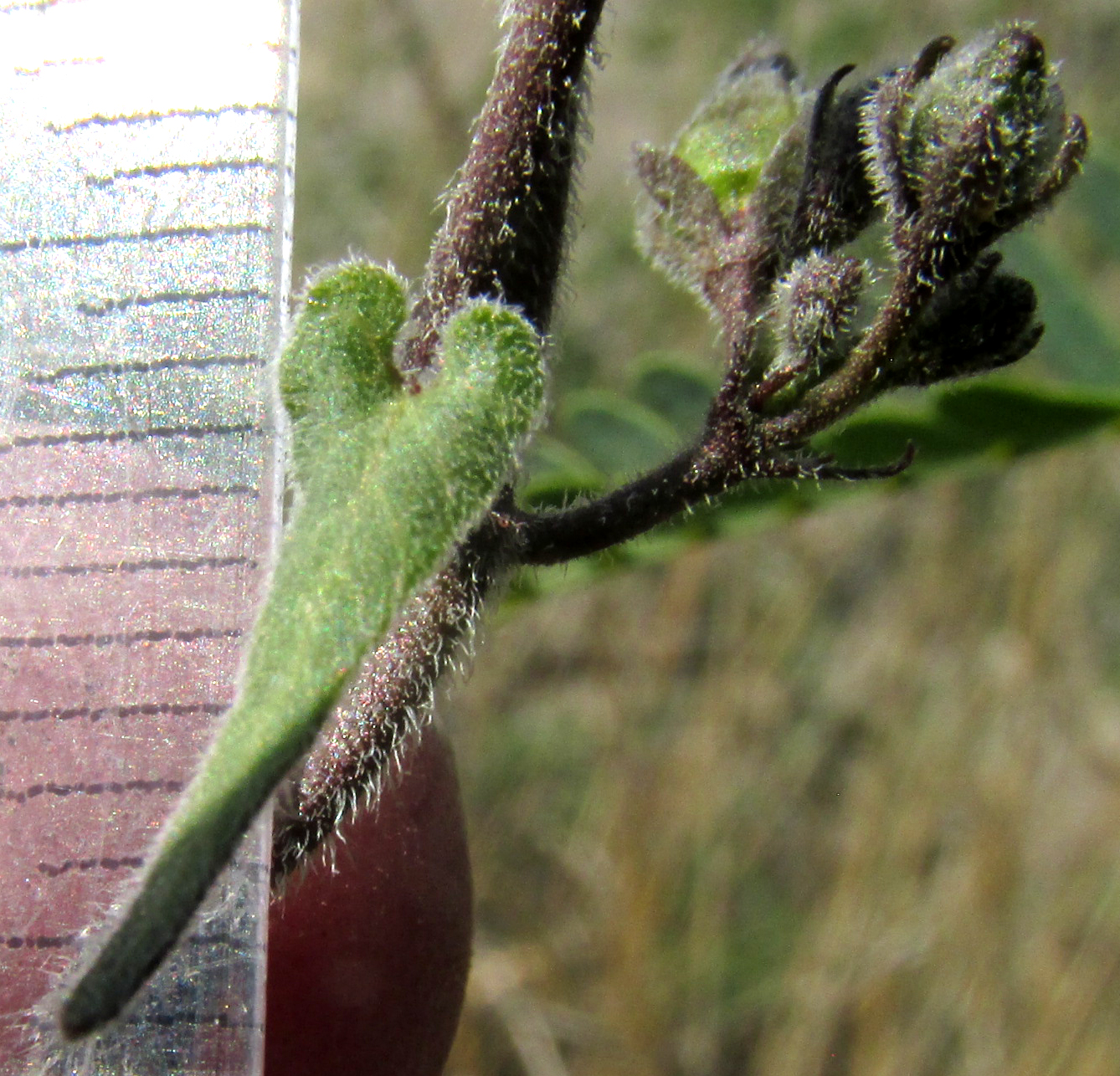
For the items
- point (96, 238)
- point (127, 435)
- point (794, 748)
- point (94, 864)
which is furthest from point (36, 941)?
point (794, 748)

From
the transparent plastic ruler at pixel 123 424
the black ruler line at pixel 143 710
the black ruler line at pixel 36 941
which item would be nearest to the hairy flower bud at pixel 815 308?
the transparent plastic ruler at pixel 123 424

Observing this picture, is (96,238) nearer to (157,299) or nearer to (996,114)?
(157,299)

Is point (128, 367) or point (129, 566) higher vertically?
point (128, 367)

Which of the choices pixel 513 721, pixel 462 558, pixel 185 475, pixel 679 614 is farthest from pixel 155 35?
pixel 513 721

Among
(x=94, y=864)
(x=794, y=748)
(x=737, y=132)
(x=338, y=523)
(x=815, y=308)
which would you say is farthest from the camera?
(x=794, y=748)

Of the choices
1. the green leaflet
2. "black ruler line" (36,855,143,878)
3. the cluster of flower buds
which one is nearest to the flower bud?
the cluster of flower buds

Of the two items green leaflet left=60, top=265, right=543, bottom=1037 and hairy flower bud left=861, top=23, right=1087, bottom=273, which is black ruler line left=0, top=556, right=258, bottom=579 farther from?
hairy flower bud left=861, top=23, right=1087, bottom=273

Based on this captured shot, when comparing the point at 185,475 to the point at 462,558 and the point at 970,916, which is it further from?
the point at 970,916
